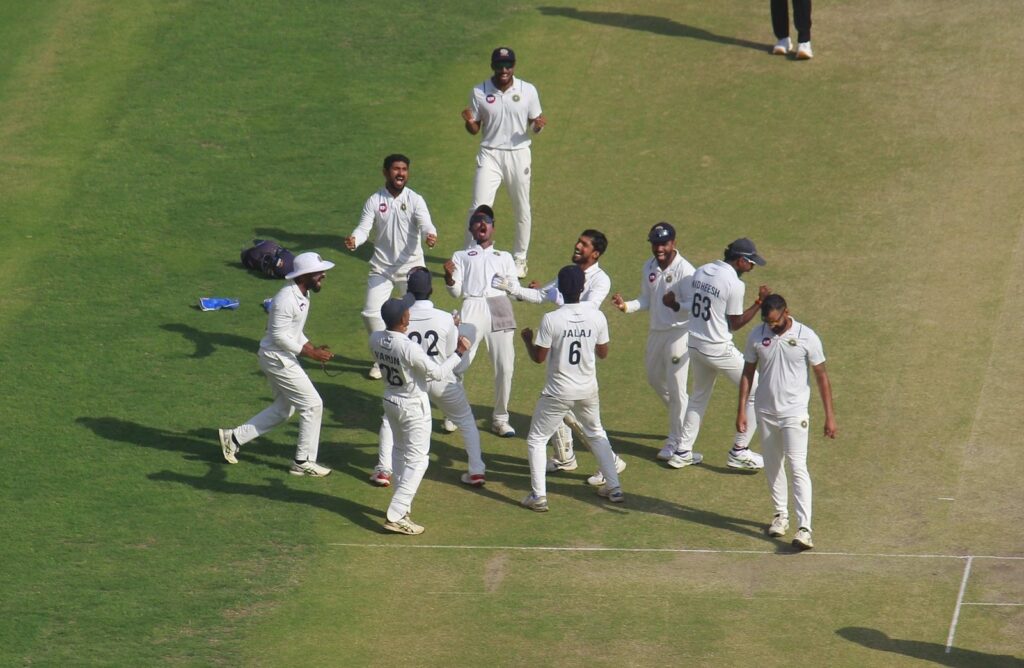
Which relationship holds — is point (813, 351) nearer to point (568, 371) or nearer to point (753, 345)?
point (753, 345)

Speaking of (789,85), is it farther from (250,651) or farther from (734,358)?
(250,651)

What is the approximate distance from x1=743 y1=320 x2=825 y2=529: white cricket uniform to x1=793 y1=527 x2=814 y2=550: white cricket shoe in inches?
2.0

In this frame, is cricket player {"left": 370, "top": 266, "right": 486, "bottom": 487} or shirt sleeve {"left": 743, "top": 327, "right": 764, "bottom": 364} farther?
cricket player {"left": 370, "top": 266, "right": 486, "bottom": 487}

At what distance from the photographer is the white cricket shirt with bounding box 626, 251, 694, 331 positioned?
14922mm

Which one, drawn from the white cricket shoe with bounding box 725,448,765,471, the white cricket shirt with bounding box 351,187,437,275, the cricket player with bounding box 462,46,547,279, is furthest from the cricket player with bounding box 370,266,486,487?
the cricket player with bounding box 462,46,547,279

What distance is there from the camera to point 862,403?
16.1m

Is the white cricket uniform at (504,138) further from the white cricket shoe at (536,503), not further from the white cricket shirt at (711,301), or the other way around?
the white cricket shoe at (536,503)

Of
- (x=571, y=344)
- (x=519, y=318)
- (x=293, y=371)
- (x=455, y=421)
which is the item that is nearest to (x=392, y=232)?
(x=519, y=318)

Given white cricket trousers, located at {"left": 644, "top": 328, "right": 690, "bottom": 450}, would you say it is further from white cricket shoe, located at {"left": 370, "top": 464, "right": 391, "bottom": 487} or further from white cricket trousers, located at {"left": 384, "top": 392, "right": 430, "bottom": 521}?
white cricket shoe, located at {"left": 370, "top": 464, "right": 391, "bottom": 487}

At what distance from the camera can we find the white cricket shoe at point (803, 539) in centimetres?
1328

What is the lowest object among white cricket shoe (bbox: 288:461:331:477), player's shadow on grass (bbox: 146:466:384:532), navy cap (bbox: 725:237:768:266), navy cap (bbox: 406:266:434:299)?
player's shadow on grass (bbox: 146:466:384:532)

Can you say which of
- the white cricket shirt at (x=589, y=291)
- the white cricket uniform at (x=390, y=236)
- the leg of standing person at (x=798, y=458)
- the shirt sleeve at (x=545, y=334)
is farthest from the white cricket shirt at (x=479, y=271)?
the leg of standing person at (x=798, y=458)

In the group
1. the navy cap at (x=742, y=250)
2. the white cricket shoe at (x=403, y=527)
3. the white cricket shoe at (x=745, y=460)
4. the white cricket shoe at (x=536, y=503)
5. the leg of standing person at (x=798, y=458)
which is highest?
the navy cap at (x=742, y=250)

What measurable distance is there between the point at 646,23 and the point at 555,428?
12.6 meters
